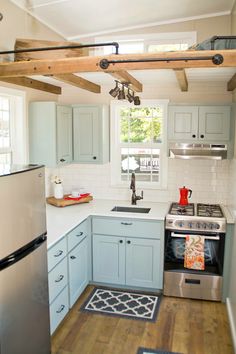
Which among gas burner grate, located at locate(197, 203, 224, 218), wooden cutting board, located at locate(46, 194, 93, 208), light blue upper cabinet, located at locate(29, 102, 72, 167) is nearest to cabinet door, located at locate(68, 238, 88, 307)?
wooden cutting board, located at locate(46, 194, 93, 208)

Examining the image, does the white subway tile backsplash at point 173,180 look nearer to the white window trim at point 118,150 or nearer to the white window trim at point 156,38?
the white window trim at point 118,150

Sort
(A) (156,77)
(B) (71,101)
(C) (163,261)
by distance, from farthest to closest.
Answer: (B) (71,101), (C) (163,261), (A) (156,77)

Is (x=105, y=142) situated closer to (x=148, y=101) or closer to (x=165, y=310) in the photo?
(x=148, y=101)

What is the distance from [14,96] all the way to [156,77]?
5.13ft

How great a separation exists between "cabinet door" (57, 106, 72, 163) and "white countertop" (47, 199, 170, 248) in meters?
0.61

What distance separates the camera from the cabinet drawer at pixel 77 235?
346 cm

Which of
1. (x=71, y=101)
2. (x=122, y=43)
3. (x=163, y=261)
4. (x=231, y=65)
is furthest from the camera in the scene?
(x=71, y=101)

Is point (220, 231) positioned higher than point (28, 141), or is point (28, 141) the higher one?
point (28, 141)

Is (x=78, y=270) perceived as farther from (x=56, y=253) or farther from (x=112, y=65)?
(x=112, y=65)

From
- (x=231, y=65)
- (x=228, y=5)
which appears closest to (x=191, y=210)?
(x=231, y=65)

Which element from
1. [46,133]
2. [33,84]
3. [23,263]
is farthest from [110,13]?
[23,263]

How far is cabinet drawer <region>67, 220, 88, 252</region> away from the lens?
11.4 ft

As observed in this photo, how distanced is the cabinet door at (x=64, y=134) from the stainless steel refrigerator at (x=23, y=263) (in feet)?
5.55

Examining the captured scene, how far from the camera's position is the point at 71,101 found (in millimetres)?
4738
